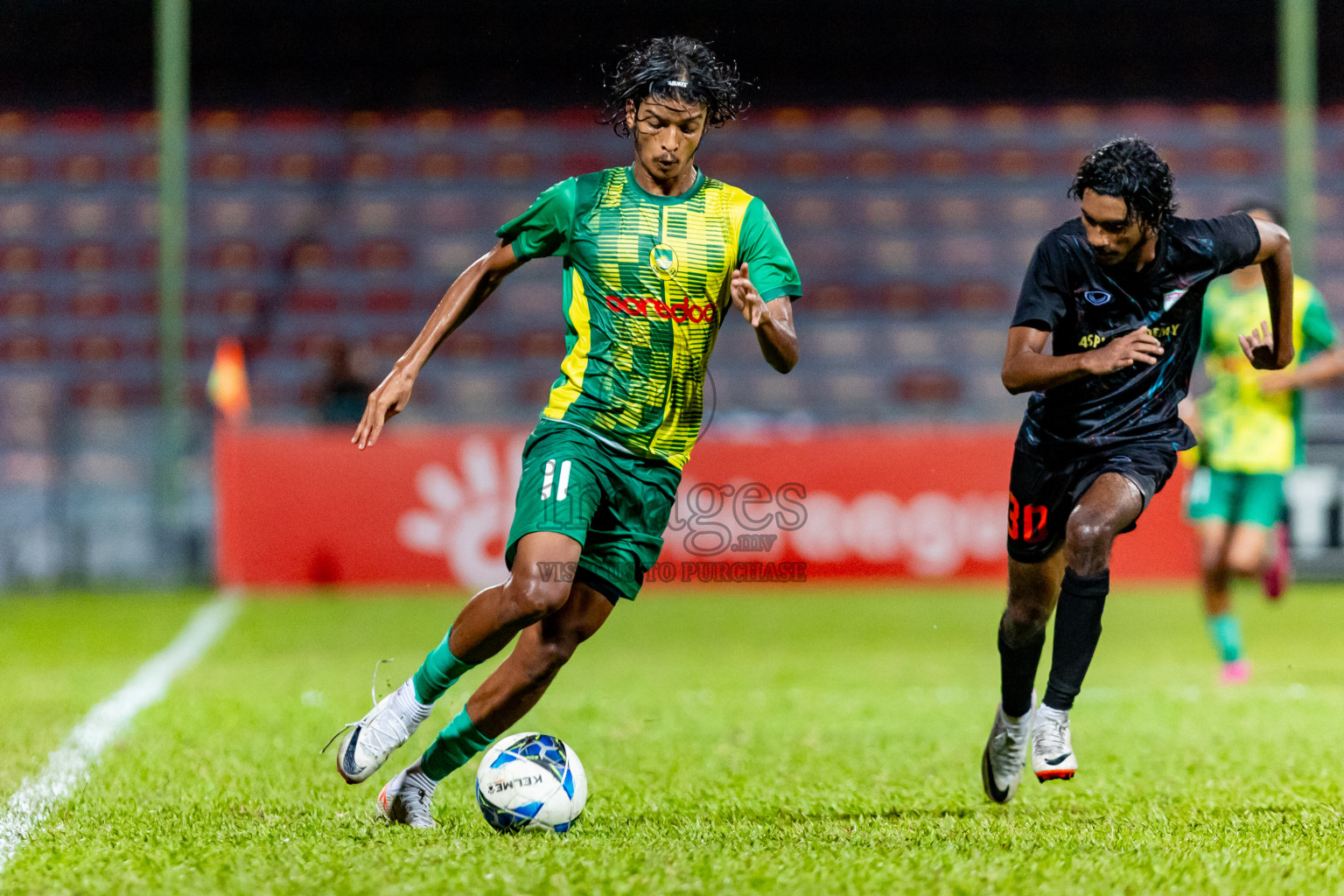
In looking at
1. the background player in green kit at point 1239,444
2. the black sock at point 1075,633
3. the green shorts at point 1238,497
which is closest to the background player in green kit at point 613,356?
the black sock at point 1075,633

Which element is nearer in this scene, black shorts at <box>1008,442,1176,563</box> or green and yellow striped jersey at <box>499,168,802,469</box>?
green and yellow striped jersey at <box>499,168,802,469</box>

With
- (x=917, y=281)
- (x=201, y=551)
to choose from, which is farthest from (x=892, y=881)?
(x=917, y=281)

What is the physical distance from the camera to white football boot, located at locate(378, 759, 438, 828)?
425 cm

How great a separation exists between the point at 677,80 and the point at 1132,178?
1.26 meters

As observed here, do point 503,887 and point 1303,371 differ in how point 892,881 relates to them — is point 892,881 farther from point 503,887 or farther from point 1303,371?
point 1303,371

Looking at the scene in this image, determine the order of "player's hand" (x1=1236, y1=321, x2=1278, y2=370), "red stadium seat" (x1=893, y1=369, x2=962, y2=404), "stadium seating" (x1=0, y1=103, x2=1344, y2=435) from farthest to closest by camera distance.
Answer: "stadium seating" (x1=0, y1=103, x2=1344, y2=435) → "red stadium seat" (x1=893, y1=369, x2=962, y2=404) → "player's hand" (x1=1236, y1=321, x2=1278, y2=370)

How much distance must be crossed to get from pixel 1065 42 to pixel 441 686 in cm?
1627

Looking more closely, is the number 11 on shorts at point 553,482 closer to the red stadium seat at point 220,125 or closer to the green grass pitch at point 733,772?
the green grass pitch at point 733,772

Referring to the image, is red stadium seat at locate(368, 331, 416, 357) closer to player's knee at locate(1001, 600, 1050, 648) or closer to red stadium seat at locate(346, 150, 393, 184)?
red stadium seat at locate(346, 150, 393, 184)

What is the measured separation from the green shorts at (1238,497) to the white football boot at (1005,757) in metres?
3.70

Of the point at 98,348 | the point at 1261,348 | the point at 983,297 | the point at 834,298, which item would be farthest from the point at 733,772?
A: the point at 98,348

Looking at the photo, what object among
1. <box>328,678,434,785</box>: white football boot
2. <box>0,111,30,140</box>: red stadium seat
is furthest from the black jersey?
<box>0,111,30,140</box>: red stadium seat

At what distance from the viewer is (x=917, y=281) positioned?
1781cm

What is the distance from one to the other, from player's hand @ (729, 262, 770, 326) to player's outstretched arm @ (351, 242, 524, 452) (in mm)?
629
